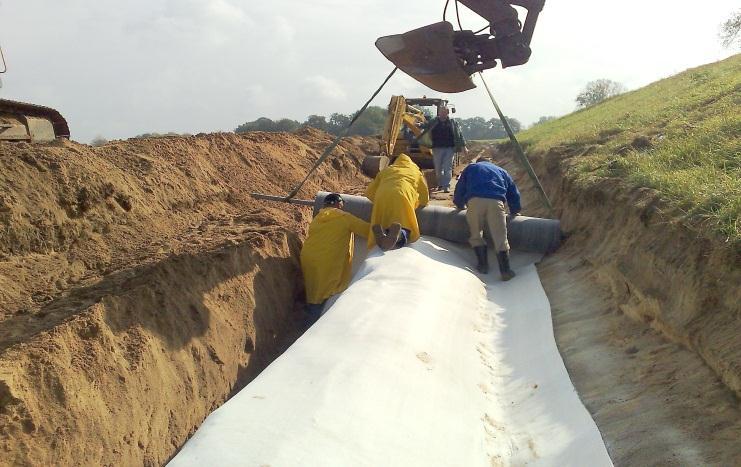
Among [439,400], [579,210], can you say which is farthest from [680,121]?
[439,400]

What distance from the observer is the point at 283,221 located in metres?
6.79

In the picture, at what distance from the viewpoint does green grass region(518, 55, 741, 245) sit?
3871mm

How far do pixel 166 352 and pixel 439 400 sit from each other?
191 centimetres

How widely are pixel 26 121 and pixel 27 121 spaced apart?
0.05 feet

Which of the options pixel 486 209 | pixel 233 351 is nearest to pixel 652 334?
pixel 486 209

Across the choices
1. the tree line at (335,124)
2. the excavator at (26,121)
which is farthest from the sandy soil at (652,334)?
the tree line at (335,124)

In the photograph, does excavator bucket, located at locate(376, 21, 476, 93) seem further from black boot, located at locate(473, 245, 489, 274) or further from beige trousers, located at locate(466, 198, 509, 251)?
black boot, located at locate(473, 245, 489, 274)

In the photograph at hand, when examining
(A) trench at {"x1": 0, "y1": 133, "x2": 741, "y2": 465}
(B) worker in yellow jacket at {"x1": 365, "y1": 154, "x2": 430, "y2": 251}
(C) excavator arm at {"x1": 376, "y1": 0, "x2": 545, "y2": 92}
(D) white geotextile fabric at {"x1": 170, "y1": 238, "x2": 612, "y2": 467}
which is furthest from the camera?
(C) excavator arm at {"x1": 376, "y1": 0, "x2": 545, "y2": 92}

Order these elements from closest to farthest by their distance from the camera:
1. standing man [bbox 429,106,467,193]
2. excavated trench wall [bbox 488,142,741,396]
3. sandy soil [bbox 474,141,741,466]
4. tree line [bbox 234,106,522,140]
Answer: sandy soil [bbox 474,141,741,466]
excavated trench wall [bbox 488,142,741,396]
standing man [bbox 429,106,467,193]
tree line [bbox 234,106,522,140]

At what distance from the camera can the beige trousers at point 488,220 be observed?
6.05 meters

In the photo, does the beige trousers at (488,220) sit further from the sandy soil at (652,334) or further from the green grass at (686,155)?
the green grass at (686,155)

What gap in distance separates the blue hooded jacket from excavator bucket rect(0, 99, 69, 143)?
528 cm

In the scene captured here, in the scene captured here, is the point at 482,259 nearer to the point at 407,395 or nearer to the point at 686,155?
the point at 686,155

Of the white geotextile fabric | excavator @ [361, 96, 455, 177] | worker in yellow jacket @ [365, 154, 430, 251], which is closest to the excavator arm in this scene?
worker in yellow jacket @ [365, 154, 430, 251]
